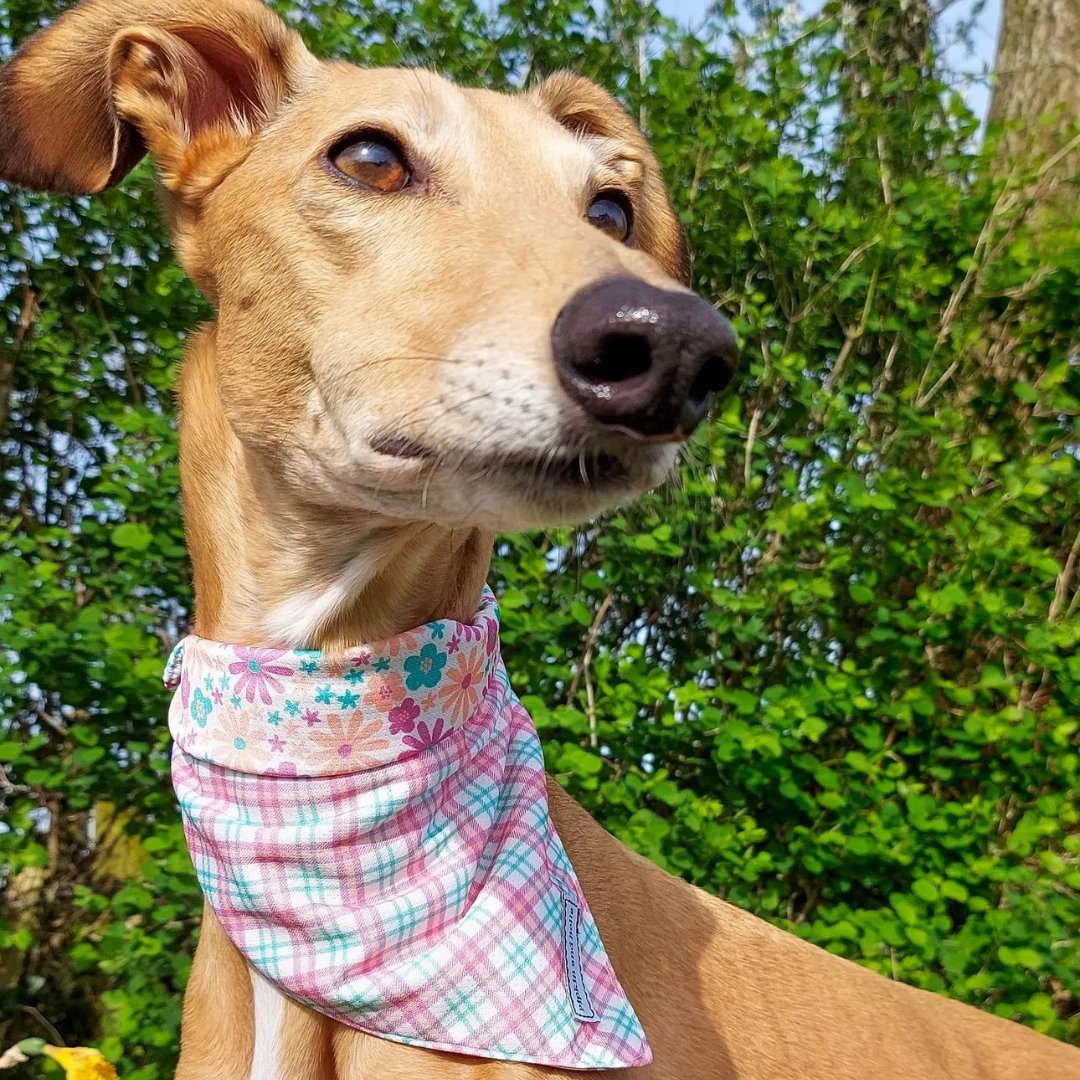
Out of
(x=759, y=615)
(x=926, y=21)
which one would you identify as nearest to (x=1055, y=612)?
(x=759, y=615)

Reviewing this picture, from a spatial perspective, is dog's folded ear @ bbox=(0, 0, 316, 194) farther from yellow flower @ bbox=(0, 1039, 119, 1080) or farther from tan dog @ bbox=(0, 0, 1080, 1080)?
yellow flower @ bbox=(0, 1039, 119, 1080)

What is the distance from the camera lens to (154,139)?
2061 millimetres

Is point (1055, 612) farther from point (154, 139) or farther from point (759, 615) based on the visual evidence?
point (154, 139)

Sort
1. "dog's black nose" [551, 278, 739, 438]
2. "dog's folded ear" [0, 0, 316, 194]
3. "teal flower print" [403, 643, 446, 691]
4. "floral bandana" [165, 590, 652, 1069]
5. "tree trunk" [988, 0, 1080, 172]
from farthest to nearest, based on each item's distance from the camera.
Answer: "tree trunk" [988, 0, 1080, 172], "dog's folded ear" [0, 0, 316, 194], "teal flower print" [403, 643, 446, 691], "floral bandana" [165, 590, 652, 1069], "dog's black nose" [551, 278, 739, 438]

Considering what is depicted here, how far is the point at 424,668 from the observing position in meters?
1.79

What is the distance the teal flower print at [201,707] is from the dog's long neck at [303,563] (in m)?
0.13

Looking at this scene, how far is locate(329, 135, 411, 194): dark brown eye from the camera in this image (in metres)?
1.82

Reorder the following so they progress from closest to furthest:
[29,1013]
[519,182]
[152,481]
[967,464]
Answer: [519,182] → [152,481] → [29,1013] → [967,464]

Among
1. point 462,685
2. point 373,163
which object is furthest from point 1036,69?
point 462,685

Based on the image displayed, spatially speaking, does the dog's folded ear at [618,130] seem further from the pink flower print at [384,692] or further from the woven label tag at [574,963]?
the woven label tag at [574,963]

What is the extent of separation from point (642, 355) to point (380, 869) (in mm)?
1049

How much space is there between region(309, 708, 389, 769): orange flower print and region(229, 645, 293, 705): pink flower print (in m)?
0.11

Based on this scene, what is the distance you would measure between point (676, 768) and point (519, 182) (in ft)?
9.34

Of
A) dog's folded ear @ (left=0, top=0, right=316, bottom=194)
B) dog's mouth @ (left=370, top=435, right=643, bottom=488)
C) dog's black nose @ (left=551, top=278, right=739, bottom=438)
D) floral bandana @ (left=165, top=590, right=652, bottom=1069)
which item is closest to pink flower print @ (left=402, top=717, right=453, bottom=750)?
floral bandana @ (left=165, top=590, right=652, bottom=1069)
